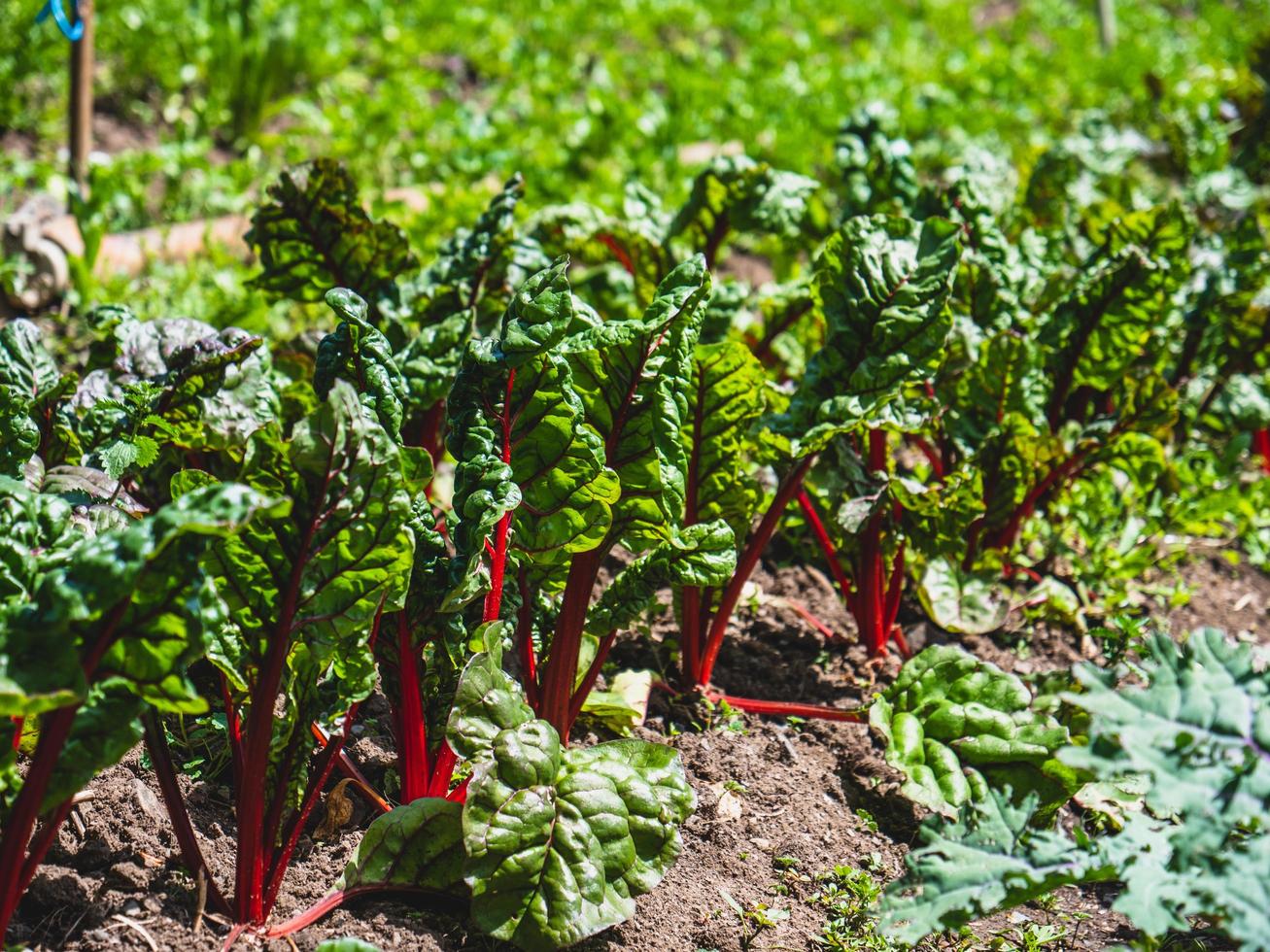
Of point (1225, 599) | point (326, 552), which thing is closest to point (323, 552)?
point (326, 552)

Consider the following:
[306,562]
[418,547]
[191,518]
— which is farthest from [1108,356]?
[191,518]

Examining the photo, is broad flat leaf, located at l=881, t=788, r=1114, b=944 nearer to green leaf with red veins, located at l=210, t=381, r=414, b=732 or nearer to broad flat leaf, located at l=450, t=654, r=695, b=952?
broad flat leaf, located at l=450, t=654, r=695, b=952

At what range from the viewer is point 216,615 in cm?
150

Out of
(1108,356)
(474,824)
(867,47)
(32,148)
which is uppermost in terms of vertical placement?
(867,47)

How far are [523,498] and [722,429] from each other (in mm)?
522

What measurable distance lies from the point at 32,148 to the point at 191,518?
399 cm

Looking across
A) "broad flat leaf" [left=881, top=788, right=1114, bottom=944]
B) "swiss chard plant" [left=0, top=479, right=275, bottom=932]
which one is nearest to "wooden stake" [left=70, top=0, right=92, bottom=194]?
"swiss chard plant" [left=0, top=479, right=275, bottom=932]

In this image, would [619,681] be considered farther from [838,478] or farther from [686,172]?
[686,172]

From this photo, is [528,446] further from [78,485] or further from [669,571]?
[78,485]

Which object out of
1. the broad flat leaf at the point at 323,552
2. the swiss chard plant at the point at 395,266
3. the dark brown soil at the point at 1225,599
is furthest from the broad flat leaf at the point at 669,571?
the dark brown soil at the point at 1225,599

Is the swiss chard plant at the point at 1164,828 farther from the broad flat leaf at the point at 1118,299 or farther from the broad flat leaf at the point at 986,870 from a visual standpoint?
the broad flat leaf at the point at 1118,299

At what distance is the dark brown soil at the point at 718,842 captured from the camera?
1760 millimetres

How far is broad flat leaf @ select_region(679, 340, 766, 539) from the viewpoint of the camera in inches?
91.0

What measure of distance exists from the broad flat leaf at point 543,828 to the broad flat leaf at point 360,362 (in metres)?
0.41
